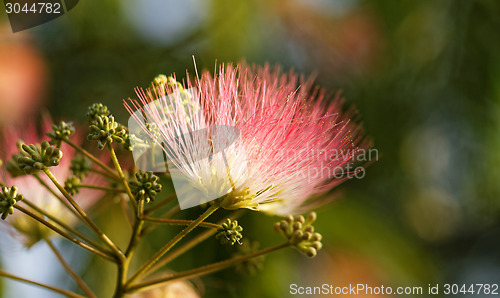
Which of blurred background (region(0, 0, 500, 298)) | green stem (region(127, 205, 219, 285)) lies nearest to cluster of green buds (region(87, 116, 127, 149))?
green stem (region(127, 205, 219, 285))

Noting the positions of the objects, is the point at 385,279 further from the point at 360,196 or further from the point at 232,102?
the point at 232,102

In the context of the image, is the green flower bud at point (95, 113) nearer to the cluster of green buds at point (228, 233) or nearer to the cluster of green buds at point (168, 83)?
the cluster of green buds at point (168, 83)

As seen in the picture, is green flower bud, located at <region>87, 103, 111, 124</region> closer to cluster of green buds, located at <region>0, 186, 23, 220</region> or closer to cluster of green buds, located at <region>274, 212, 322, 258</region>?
cluster of green buds, located at <region>0, 186, 23, 220</region>

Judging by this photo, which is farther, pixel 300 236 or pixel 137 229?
pixel 300 236

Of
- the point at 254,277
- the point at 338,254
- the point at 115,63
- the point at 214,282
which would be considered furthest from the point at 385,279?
the point at 115,63

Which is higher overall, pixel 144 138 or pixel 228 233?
pixel 144 138

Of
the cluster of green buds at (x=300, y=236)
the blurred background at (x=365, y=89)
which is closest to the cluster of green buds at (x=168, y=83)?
the cluster of green buds at (x=300, y=236)

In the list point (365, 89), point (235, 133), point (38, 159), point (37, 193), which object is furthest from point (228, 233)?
A: point (365, 89)

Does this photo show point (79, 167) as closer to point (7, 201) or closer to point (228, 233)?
point (7, 201)
